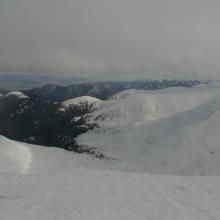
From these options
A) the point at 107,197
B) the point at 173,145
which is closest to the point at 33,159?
the point at 173,145

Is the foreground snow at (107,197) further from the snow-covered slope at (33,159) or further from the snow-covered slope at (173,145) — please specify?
the snow-covered slope at (173,145)

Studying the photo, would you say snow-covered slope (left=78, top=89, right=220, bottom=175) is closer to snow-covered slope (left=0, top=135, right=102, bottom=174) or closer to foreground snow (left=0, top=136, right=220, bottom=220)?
snow-covered slope (left=0, top=135, right=102, bottom=174)

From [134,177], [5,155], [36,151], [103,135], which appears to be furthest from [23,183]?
[103,135]

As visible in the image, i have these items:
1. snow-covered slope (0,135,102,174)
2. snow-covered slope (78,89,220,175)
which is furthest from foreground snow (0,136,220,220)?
snow-covered slope (78,89,220,175)

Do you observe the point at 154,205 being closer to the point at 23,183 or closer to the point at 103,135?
the point at 23,183

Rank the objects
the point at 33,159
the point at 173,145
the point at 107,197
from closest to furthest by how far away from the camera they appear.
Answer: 1. the point at 107,197
2. the point at 33,159
3. the point at 173,145

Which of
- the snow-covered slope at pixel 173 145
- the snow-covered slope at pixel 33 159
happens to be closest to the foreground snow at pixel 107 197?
the snow-covered slope at pixel 33 159

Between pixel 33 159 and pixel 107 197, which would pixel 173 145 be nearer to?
pixel 33 159

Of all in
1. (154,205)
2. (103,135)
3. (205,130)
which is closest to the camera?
(154,205)

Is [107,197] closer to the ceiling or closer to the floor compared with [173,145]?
closer to the ceiling
